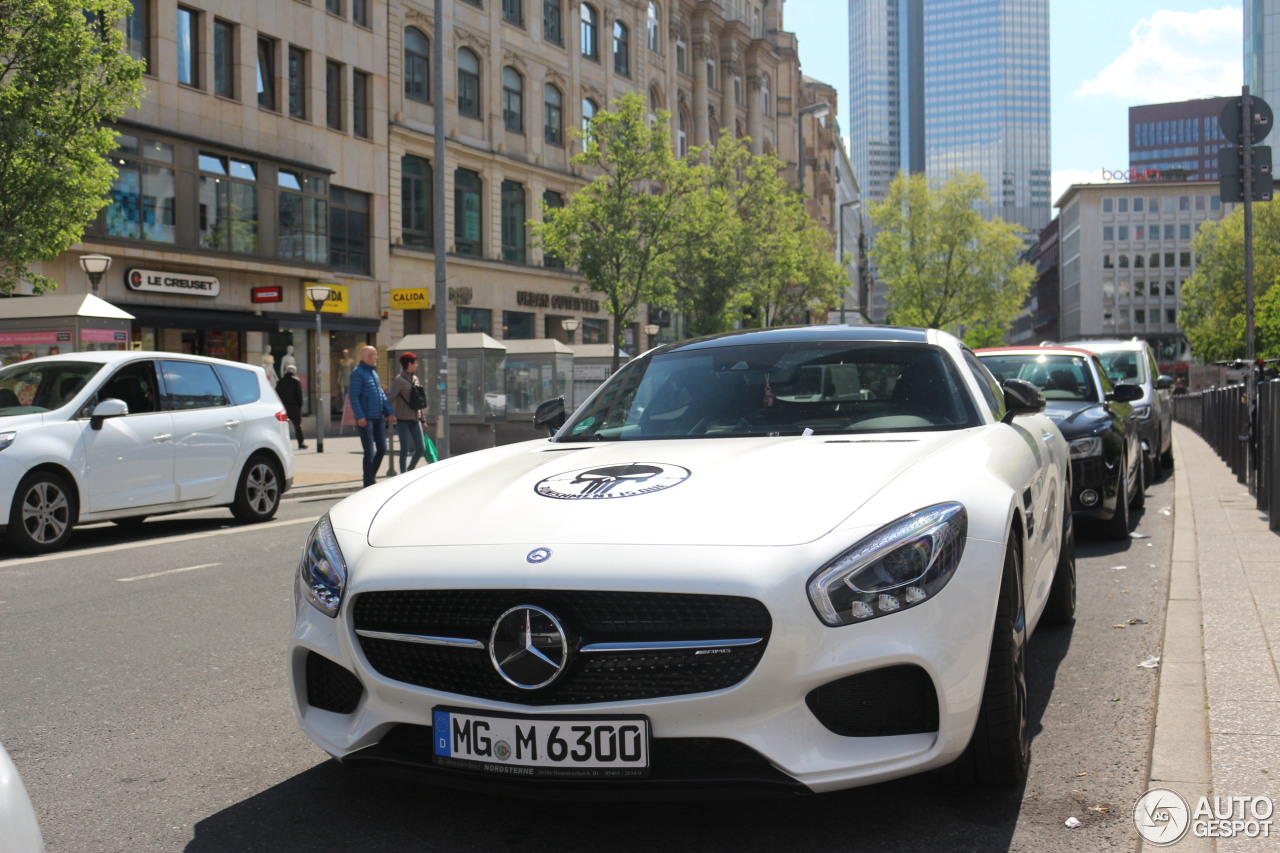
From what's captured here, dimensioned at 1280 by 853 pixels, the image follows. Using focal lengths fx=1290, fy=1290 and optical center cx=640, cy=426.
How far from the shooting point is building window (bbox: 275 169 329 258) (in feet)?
105

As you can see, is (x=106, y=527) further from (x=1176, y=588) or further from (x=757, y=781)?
(x=757, y=781)

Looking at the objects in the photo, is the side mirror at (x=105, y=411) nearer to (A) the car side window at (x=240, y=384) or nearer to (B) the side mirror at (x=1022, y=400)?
(A) the car side window at (x=240, y=384)

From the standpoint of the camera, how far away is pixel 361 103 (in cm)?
3538

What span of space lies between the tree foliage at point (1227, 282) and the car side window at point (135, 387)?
63044mm

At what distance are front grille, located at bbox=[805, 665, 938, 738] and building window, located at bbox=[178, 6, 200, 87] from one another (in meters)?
29.2

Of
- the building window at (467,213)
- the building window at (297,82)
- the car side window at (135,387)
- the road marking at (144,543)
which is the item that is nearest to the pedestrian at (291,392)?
the building window at (297,82)

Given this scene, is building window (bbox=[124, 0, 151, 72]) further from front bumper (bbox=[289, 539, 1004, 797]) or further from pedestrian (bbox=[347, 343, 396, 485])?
front bumper (bbox=[289, 539, 1004, 797])

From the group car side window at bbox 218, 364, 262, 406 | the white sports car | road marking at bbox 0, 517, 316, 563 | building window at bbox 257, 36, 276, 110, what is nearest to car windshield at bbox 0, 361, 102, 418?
Result: road marking at bbox 0, 517, 316, 563

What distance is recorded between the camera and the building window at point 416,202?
122 ft

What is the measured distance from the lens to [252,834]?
342 centimetres

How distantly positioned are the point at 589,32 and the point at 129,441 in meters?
39.6

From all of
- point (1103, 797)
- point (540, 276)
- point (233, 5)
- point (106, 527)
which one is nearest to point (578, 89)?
point (540, 276)

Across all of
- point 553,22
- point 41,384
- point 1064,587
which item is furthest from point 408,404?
point 553,22

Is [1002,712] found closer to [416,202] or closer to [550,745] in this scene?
[550,745]
